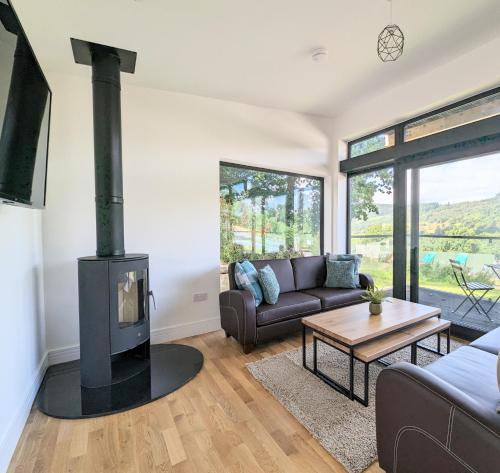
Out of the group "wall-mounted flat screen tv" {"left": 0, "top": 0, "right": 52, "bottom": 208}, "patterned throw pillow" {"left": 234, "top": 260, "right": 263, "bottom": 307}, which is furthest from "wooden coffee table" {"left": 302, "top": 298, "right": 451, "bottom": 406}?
"wall-mounted flat screen tv" {"left": 0, "top": 0, "right": 52, "bottom": 208}

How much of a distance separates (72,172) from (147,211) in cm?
79

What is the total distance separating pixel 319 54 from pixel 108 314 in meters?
2.99

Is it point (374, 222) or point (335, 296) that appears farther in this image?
point (374, 222)

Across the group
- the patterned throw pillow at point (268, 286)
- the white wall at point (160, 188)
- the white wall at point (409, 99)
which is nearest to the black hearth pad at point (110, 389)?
the white wall at point (160, 188)

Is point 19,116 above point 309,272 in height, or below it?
above

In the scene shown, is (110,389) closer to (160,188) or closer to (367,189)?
(160,188)

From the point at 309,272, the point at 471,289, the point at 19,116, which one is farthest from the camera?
the point at 309,272

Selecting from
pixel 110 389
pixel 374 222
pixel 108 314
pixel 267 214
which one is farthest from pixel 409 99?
pixel 110 389

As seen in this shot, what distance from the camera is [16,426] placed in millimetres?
1598

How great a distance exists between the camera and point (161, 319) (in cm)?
299

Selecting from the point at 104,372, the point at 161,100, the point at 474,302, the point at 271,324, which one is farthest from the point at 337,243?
the point at 104,372

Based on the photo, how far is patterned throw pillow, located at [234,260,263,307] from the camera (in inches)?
111

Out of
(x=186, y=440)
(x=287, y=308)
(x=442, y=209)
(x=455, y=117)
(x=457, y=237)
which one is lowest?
(x=186, y=440)

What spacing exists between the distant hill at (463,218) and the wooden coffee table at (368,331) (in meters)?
1.18
